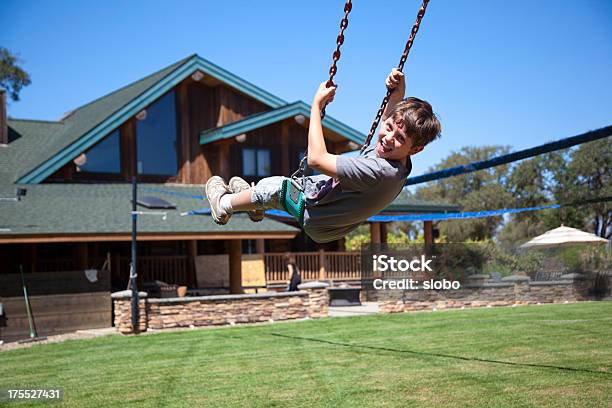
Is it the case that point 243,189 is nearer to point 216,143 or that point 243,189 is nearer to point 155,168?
point 155,168

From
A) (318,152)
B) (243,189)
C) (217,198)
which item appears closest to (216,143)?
(243,189)

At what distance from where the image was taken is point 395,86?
4938 millimetres

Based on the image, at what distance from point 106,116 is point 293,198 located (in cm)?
1764

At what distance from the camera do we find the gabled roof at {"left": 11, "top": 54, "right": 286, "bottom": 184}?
2006 centimetres

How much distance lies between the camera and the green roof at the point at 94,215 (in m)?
16.9

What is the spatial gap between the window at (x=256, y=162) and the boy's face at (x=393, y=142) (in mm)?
19089

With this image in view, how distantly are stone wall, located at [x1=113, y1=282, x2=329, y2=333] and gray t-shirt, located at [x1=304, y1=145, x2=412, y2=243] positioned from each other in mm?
11794

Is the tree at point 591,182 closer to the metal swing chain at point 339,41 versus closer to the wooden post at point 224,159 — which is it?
the metal swing chain at point 339,41

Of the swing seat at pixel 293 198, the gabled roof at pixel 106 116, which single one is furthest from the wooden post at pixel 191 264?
the swing seat at pixel 293 198

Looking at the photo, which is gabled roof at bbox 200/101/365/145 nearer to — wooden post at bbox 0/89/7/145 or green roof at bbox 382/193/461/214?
green roof at bbox 382/193/461/214

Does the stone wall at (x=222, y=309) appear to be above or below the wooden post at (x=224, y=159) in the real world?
below

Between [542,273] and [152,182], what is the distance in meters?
12.5

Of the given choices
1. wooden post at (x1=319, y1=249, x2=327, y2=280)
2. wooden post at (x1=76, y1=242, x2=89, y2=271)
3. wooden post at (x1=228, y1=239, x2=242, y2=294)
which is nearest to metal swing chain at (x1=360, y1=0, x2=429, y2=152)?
A: wooden post at (x1=228, y1=239, x2=242, y2=294)

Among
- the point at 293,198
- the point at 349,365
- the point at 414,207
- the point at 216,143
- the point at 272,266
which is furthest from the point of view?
the point at 414,207
